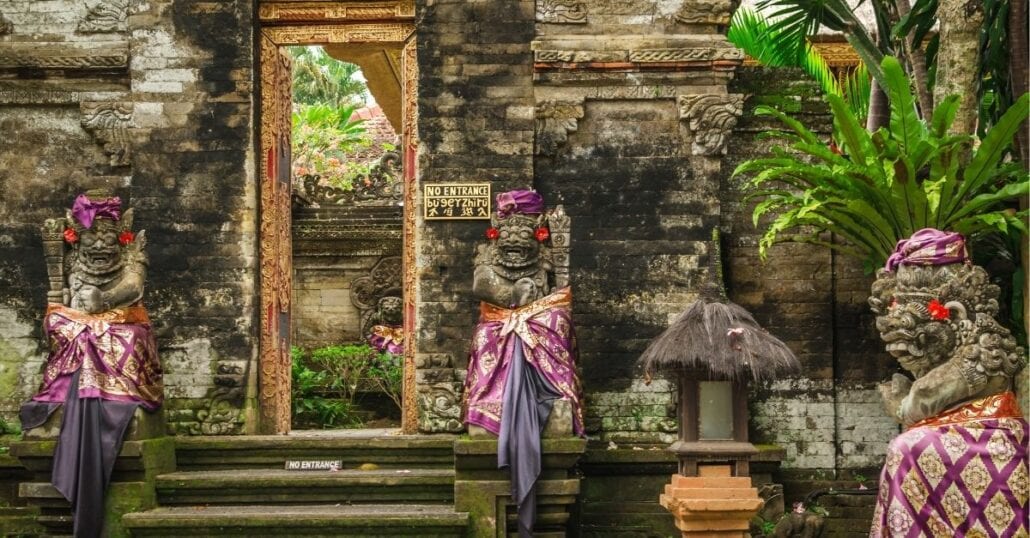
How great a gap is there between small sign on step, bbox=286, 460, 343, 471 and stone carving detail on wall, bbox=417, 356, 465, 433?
2.36ft

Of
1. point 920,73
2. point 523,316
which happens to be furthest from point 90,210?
point 920,73

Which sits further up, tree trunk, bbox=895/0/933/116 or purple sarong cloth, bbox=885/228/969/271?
tree trunk, bbox=895/0/933/116

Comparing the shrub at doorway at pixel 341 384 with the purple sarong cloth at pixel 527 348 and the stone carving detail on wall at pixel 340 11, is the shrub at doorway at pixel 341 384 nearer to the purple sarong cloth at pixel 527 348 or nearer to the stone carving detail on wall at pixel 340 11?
the stone carving detail on wall at pixel 340 11

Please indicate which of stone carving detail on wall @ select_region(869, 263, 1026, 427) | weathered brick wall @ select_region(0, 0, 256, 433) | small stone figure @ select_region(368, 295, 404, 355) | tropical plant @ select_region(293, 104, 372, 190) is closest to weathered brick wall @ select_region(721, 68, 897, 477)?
weathered brick wall @ select_region(0, 0, 256, 433)

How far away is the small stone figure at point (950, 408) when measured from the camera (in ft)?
17.6

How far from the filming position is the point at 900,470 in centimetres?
547

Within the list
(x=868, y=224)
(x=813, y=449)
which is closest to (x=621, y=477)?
(x=813, y=449)

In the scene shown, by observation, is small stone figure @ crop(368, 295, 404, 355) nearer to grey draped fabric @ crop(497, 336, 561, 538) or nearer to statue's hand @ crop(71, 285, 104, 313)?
statue's hand @ crop(71, 285, 104, 313)

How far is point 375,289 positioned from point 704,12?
5505mm

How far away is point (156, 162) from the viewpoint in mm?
9930

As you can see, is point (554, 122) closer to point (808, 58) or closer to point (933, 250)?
point (808, 58)

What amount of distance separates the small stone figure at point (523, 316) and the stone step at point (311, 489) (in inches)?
25.7

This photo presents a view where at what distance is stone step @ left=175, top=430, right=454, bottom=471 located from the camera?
930cm

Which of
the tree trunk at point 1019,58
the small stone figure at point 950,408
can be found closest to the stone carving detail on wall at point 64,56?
the tree trunk at point 1019,58
